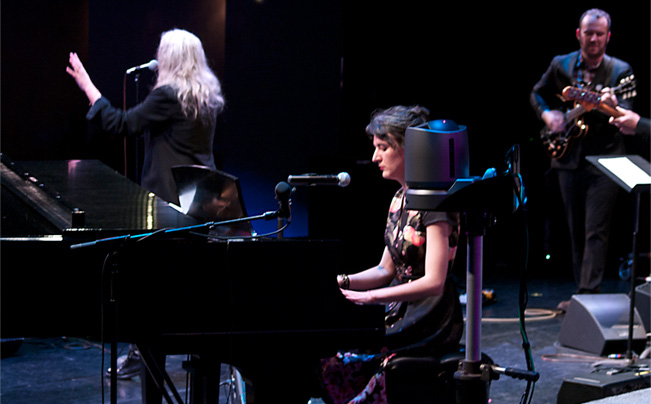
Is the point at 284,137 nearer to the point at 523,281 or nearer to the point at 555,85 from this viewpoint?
the point at 555,85

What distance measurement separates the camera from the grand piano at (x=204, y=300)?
8.26 ft

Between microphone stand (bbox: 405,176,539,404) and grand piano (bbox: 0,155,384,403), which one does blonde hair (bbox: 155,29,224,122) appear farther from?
microphone stand (bbox: 405,176,539,404)

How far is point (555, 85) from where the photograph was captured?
20.6 ft

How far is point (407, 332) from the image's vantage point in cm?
295

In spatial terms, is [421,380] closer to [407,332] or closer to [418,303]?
[407,332]

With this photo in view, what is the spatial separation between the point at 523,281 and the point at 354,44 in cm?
544

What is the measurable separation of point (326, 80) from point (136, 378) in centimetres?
297

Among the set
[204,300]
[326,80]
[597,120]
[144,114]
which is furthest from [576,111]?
[204,300]

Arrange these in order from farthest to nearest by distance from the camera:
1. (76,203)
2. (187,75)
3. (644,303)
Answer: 1. (644,303)
2. (187,75)
3. (76,203)

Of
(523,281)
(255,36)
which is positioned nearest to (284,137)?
(255,36)

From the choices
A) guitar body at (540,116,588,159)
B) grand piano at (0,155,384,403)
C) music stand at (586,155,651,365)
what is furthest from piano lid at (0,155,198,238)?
guitar body at (540,116,588,159)


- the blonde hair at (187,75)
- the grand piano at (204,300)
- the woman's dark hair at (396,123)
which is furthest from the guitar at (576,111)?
the grand piano at (204,300)

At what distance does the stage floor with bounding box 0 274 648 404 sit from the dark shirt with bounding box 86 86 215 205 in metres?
1.06

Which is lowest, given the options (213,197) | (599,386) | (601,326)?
(601,326)
